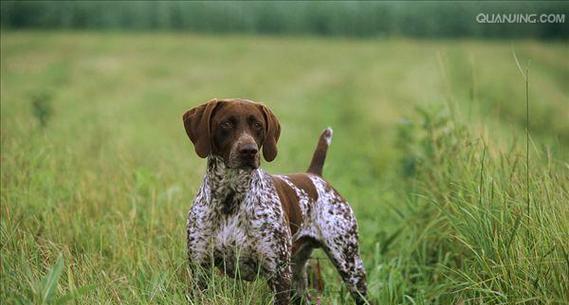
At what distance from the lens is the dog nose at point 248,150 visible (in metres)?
3.55

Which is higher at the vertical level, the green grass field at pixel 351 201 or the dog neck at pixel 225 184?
the dog neck at pixel 225 184

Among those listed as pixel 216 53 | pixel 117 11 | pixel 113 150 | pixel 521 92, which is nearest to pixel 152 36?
pixel 117 11

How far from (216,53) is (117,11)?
10.1 m

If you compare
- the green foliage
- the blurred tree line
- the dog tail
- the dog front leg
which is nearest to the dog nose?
the dog front leg

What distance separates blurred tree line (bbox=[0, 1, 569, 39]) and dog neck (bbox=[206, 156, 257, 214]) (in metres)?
26.7

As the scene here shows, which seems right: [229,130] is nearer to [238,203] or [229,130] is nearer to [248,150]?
[248,150]

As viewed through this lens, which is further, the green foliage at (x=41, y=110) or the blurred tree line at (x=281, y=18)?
the blurred tree line at (x=281, y=18)

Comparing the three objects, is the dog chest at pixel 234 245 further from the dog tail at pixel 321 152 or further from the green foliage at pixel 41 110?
the green foliage at pixel 41 110

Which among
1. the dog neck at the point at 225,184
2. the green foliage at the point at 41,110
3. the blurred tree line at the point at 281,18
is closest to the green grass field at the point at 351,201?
the green foliage at the point at 41,110

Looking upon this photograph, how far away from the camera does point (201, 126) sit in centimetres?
370

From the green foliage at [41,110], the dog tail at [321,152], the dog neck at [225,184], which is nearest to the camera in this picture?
the dog neck at [225,184]

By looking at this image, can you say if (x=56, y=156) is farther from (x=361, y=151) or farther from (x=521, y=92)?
(x=521, y=92)

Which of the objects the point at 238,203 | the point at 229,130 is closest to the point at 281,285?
the point at 238,203

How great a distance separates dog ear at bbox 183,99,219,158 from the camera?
3.67 meters
